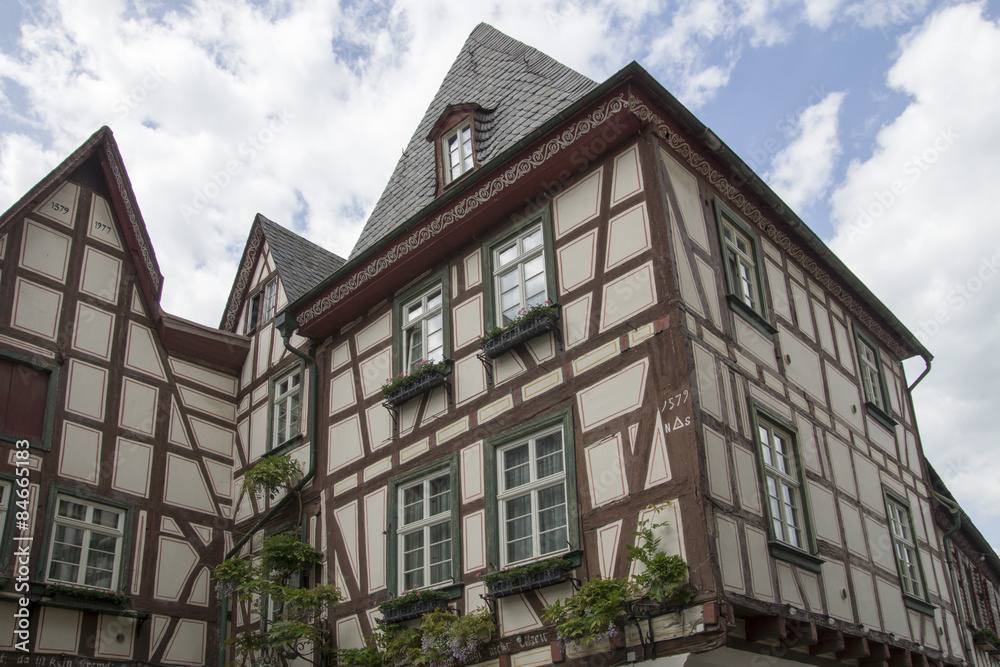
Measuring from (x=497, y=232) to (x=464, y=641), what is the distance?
5064mm

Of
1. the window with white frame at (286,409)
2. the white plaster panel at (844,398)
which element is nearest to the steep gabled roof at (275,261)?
the window with white frame at (286,409)

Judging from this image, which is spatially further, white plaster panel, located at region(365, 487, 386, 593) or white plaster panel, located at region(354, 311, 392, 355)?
white plaster panel, located at region(354, 311, 392, 355)

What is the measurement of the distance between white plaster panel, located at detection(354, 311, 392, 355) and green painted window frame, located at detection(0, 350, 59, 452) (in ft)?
14.1

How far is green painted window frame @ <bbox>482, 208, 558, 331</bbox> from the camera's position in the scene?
11375 millimetres

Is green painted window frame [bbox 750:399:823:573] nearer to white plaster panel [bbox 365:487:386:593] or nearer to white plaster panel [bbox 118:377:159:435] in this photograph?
white plaster panel [bbox 365:487:386:593]

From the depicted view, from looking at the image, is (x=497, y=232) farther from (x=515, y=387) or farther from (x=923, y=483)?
(x=923, y=483)

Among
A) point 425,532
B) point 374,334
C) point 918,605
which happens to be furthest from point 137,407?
point 918,605

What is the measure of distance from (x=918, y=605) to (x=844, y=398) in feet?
9.24

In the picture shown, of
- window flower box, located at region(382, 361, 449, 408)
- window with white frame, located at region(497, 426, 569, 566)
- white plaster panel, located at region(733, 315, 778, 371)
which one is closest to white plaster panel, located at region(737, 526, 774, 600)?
window with white frame, located at region(497, 426, 569, 566)

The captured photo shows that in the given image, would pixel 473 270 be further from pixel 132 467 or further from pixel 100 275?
pixel 100 275

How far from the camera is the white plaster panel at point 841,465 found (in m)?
12.1

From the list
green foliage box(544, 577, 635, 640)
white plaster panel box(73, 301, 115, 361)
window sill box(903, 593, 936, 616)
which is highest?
white plaster panel box(73, 301, 115, 361)

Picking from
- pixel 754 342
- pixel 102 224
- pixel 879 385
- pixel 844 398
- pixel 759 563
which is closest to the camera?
pixel 759 563

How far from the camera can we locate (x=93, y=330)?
587 inches
